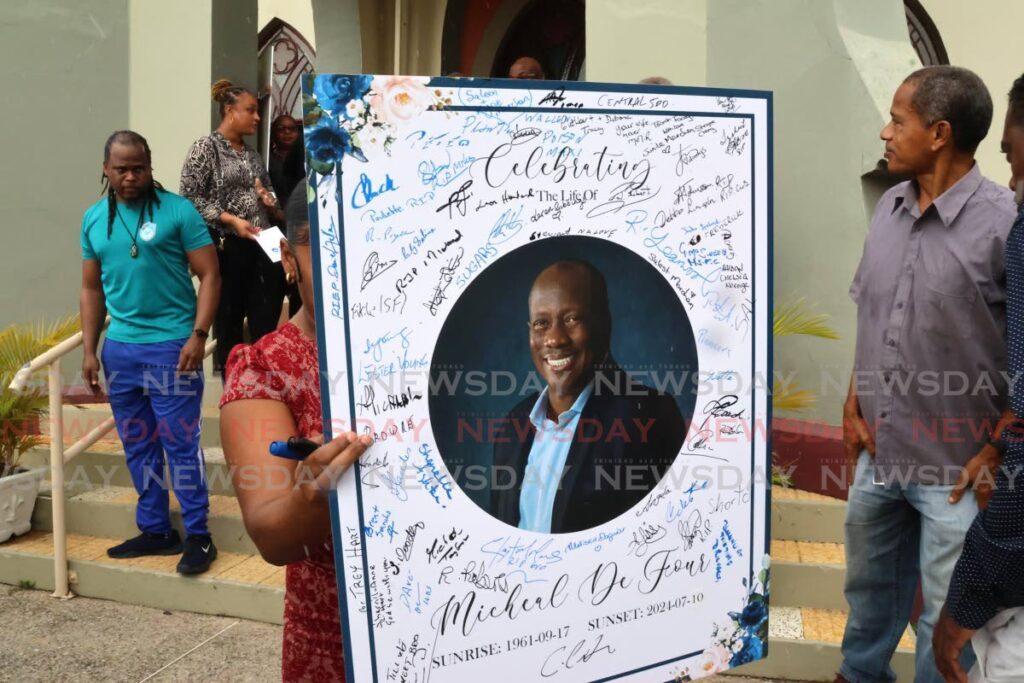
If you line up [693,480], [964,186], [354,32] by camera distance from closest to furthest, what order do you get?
[693,480]
[964,186]
[354,32]

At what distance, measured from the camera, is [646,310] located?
5.57ft

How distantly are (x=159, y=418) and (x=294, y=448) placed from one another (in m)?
2.98

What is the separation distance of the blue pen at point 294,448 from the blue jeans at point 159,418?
2915 mm

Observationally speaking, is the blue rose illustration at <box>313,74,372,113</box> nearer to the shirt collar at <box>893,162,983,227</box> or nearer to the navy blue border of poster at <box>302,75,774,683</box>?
the navy blue border of poster at <box>302,75,774,683</box>

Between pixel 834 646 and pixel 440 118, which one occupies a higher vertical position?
pixel 440 118

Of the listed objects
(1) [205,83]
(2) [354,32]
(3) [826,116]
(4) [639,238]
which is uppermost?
(2) [354,32]

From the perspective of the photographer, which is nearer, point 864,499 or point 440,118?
point 440,118

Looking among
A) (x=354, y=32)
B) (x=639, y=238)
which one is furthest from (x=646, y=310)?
(x=354, y=32)

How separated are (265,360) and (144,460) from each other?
299 centimetres

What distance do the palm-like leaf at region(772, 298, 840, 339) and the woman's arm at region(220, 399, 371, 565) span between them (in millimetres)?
2950

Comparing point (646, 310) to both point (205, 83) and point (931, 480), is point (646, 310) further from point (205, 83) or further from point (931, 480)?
point (205, 83)

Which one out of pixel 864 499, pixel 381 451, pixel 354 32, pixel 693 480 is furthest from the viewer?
pixel 354 32

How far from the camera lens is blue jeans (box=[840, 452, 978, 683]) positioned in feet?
8.36
